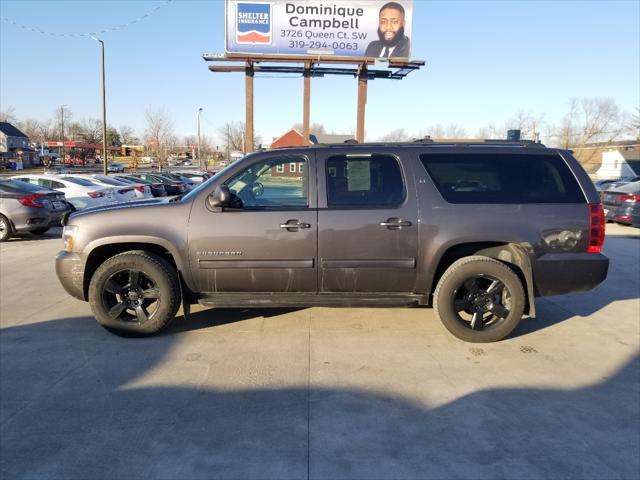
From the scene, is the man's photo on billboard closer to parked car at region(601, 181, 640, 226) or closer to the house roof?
parked car at region(601, 181, 640, 226)

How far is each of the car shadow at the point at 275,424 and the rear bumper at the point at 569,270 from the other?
0.84 metres

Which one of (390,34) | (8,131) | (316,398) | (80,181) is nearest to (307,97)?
(390,34)

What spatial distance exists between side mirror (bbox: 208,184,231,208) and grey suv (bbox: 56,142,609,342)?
1 cm

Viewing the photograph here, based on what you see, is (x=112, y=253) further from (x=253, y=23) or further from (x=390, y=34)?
(x=390, y=34)

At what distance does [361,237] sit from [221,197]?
1381 mm

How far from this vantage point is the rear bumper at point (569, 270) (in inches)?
166

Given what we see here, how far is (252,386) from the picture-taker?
3455mm

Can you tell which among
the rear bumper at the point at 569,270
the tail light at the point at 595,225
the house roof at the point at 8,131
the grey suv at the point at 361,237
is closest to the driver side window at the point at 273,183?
the grey suv at the point at 361,237

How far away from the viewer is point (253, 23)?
954 inches

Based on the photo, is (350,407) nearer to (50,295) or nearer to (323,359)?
(323,359)

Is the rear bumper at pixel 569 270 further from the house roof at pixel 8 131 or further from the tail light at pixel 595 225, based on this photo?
the house roof at pixel 8 131

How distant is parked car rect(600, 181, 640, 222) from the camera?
1189 cm

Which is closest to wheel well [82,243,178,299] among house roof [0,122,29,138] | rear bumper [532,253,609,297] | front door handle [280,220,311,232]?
front door handle [280,220,311,232]

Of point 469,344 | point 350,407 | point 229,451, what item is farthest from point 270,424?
point 469,344
